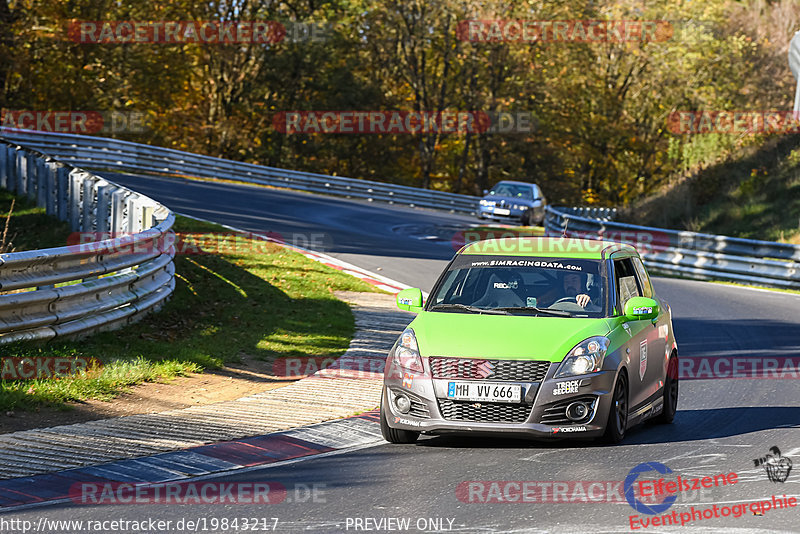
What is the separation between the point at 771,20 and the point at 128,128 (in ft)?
111

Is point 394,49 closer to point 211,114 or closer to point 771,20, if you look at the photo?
point 211,114

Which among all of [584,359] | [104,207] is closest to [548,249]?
[584,359]

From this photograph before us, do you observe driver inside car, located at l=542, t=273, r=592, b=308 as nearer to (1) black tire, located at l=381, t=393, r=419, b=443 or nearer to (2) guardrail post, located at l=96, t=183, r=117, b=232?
(1) black tire, located at l=381, t=393, r=419, b=443

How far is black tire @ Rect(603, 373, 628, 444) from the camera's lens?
8.32m

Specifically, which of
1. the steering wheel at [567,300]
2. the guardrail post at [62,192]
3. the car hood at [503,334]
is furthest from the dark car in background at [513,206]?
the car hood at [503,334]

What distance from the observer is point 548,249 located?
31.8 ft

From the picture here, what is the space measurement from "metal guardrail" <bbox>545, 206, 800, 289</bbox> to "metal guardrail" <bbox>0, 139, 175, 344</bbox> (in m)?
9.96

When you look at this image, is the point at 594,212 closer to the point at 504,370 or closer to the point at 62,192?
the point at 62,192

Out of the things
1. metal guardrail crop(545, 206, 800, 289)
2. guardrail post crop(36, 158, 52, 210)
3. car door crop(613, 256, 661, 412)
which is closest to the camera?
car door crop(613, 256, 661, 412)

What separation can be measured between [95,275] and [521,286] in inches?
191

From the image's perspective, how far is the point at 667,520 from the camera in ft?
20.8

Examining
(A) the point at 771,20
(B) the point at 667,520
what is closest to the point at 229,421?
(B) the point at 667,520

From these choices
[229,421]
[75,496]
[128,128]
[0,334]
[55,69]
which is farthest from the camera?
[128,128]

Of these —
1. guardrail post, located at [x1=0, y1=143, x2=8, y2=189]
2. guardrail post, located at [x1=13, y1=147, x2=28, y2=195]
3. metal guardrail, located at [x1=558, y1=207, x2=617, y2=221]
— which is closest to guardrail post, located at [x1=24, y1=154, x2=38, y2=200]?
guardrail post, located at [x1=13, y1=147, x2=28, y2=195]
